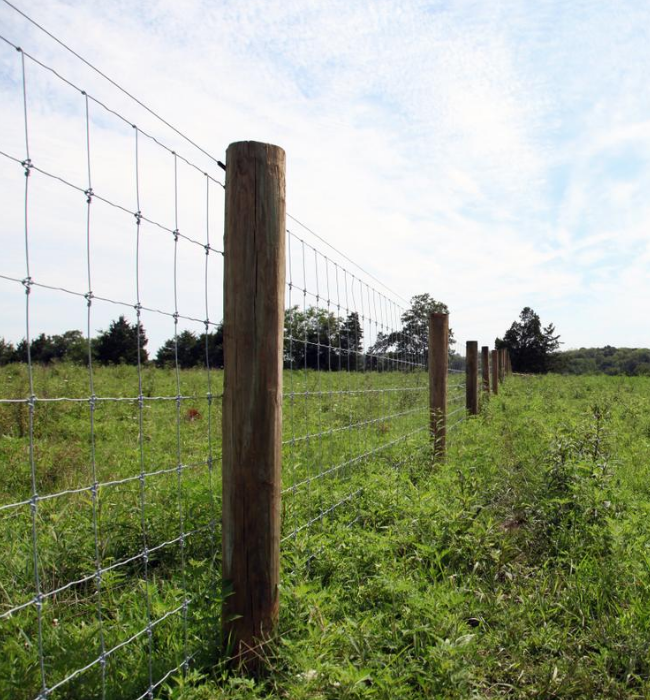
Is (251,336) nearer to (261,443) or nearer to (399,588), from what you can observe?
(261,443)

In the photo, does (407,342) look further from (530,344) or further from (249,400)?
(530,344)

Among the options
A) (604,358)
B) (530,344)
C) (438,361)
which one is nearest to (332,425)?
(438,361)

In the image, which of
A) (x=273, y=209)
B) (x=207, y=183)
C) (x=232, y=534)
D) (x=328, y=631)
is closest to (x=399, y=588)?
(x=328, y=631)

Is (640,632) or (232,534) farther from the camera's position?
(640,632)

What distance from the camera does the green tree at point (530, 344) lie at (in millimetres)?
70750

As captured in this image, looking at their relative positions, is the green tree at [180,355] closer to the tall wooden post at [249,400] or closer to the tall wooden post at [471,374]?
the tall wooden post at [249,400]

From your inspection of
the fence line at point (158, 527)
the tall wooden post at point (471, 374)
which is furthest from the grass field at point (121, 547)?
the tall wooden post at point (471, 374)

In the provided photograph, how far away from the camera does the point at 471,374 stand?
929 centimetres

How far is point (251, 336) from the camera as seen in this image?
2525 millimetres

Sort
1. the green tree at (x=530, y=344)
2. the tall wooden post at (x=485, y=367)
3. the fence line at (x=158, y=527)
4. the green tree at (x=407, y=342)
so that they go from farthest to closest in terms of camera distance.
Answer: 1. the green tree at (x=530, y=344)
2. the tall wooden post at (x=485, y=367)
3. the green tree at (x=407, y=342)
4. the fence line at (x=158, y=527)

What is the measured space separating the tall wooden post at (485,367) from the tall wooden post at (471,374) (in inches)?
148

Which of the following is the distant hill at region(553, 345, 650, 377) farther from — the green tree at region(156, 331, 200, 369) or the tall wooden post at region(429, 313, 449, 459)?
the tall wooden post at region(429, 313, 449, 459)

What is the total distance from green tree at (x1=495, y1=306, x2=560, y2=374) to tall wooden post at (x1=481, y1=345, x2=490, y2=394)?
5892cm

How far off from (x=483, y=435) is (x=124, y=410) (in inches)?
214
